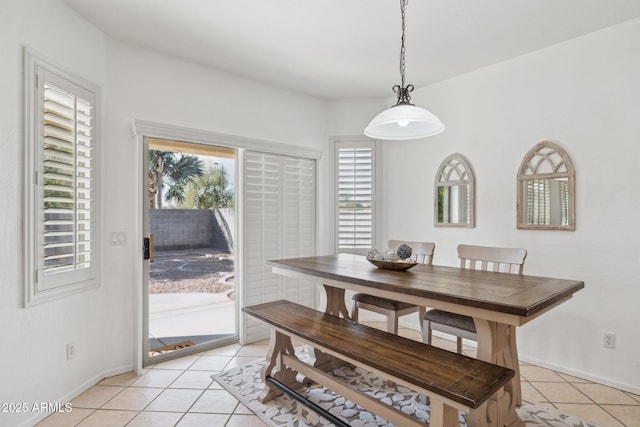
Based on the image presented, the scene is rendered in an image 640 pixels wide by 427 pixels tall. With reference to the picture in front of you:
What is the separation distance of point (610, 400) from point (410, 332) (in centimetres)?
177

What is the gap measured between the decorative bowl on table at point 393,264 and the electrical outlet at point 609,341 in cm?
166

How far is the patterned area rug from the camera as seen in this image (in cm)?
218

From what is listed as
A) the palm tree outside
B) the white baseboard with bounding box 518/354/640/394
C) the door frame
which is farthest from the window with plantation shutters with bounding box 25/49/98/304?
the white baseboard with bounding box 518/354/640/394

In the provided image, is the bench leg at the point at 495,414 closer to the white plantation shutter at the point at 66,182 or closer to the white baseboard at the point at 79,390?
the white baseboard at the point at 79,390

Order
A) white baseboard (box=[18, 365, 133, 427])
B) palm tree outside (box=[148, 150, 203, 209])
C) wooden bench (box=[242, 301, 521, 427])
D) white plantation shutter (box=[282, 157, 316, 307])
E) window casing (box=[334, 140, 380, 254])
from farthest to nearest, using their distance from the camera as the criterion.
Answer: window casing (box=[334, 140, 380, 254]), white plantation shutter (box=[282, 157, 316, 307]), palm tree outside (box=[148, 150, 203, 209]), white baseboard (box=[18, 365, 133, 427]), wooden bench (box=[242, 301, 521, 427])

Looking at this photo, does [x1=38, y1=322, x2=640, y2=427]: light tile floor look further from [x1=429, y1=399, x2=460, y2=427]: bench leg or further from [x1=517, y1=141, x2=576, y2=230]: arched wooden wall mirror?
[x1=517, y1=141, x2=576, y2=230]: arched wooden wall mirror

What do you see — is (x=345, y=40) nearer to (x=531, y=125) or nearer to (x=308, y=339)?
(x=531, y=125)

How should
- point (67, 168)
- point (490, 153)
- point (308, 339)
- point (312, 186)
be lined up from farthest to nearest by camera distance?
point (312, 186), point (490, 153), point (67, 168), point (308, 339)

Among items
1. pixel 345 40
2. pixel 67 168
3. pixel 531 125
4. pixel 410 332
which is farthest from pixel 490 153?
pixel 67 168

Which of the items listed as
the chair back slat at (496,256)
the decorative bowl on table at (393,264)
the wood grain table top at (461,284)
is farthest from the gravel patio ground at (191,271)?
the chair back slat at (496,256)

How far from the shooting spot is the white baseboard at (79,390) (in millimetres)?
2116

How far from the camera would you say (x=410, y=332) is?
3.88 meters

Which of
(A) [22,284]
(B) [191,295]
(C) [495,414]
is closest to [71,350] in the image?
(A) [22,284]

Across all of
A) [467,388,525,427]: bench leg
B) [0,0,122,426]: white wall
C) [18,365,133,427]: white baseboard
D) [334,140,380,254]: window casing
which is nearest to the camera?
[467,388,525,427]: bench leg
